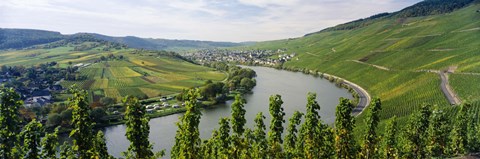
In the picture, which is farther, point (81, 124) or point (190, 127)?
point (190, 127)

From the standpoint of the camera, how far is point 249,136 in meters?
25.6

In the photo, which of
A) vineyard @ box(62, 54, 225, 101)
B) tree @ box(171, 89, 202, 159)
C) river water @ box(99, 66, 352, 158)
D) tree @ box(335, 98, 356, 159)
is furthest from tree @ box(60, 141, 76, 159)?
vineyard @ box(62, 54, 225, 101)

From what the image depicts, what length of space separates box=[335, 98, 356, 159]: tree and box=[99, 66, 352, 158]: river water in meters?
21.3

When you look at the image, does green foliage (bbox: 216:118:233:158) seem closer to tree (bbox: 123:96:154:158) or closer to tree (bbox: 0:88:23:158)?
tree (bbox: 123:96:154:158)

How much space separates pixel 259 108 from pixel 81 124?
275 feet

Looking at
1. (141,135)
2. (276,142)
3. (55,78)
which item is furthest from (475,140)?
Result: (55,78)

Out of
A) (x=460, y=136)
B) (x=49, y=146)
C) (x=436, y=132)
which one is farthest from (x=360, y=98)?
(x=49, y=146)

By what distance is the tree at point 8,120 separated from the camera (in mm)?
17031

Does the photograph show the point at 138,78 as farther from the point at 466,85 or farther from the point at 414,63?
the point at 466,85

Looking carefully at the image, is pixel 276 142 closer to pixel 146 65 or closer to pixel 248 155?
pixel 248 155

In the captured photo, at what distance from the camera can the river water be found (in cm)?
7438

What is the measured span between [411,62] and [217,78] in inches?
3275

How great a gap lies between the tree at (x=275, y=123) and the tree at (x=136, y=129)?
10386 millimetres

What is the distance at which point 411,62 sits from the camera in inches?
5054
